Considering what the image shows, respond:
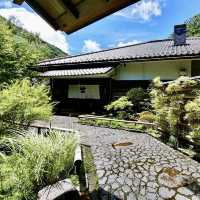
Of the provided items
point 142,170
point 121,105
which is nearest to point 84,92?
point 121,105

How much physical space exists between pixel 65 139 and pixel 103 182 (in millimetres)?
1299

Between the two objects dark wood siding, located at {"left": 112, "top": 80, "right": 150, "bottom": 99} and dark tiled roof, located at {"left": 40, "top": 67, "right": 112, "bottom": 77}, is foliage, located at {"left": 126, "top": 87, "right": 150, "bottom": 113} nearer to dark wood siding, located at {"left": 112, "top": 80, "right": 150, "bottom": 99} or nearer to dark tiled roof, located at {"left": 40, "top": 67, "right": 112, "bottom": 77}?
dark wood siding, located at {"left": 112, "top": 80, "right": 150, "bottom": 99}

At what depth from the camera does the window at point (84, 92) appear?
1673 centimetres

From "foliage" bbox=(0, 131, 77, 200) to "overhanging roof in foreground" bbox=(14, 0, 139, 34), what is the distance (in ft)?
8.29

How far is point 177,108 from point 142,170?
309cm

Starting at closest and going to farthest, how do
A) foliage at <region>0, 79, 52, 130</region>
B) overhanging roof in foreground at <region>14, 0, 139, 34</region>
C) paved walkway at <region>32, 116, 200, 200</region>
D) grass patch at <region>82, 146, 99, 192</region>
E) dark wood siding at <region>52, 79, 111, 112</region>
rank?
overhanging roof in foreground at <region>14, 0, 139, 34</region> < paved walkway at <region>32, 116, 200, 200</region> < grass patch at <region>82, 146, 99, 192</region> < foliage at <region>0, 79, 52, 130</region> < dark wood siding at <region>52, 79, 111, 112</region>

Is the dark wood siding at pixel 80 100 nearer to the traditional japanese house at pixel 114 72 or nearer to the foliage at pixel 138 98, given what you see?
the traditional japanese house at pixel 114 72

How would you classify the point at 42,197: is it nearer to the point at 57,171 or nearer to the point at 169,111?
the point at 57,171

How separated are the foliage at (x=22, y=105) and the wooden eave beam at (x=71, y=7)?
12.6 ft

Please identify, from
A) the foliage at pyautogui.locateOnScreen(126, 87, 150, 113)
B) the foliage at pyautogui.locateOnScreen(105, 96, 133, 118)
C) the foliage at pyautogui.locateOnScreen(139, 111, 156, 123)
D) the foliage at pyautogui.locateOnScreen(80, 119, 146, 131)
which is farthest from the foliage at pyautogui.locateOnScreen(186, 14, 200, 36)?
the foliage at pyautogui.locateOnScreen(80, 119, 146, 131)

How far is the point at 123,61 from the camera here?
48.6 feet

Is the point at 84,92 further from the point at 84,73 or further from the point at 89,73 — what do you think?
the point at 89,73

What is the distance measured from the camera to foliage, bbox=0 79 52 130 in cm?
602

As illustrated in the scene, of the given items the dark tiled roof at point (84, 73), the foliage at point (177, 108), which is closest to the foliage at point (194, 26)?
the dark tiled roof at point (84, 73)
